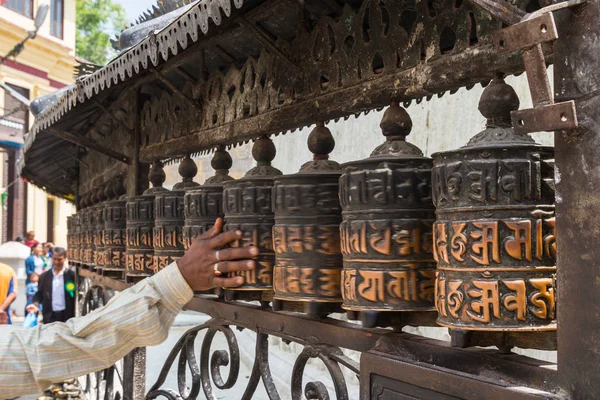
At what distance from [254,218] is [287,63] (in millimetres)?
491

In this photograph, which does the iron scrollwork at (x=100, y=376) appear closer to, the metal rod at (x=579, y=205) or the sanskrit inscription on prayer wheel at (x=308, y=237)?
the sanskrit inscription on prayer wheel at (x=308, y=237)

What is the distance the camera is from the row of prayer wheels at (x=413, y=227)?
133cm

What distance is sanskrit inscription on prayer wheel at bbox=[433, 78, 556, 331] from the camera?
132 cm

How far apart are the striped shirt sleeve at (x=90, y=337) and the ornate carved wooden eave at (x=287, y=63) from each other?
0.66 meters

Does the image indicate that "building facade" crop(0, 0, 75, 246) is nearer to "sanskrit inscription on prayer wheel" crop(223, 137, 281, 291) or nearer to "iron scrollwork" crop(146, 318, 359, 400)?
"iron scrollwork" crop(146, 318, 359, 400)

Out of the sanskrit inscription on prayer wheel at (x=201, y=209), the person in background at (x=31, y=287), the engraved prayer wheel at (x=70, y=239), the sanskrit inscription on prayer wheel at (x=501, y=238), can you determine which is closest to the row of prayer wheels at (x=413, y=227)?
the sanskrit inscription on prayer wheel at (x=501, y=238)

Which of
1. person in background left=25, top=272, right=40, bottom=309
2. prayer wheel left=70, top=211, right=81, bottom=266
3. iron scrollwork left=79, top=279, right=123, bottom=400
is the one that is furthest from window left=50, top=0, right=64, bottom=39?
iron scrollwork left=79, top=279, right=123, bottom=400

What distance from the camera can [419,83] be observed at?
1676mm

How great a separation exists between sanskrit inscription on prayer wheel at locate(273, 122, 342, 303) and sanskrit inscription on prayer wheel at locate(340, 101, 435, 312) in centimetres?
21

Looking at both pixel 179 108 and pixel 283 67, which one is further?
Result: pixel 179 108

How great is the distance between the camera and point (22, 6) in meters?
17.2

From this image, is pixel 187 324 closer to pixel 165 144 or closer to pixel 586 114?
pixel 165 144

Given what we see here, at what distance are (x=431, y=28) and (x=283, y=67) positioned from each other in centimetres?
71

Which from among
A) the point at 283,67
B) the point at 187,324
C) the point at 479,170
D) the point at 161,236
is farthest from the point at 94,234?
the point at 187,324
